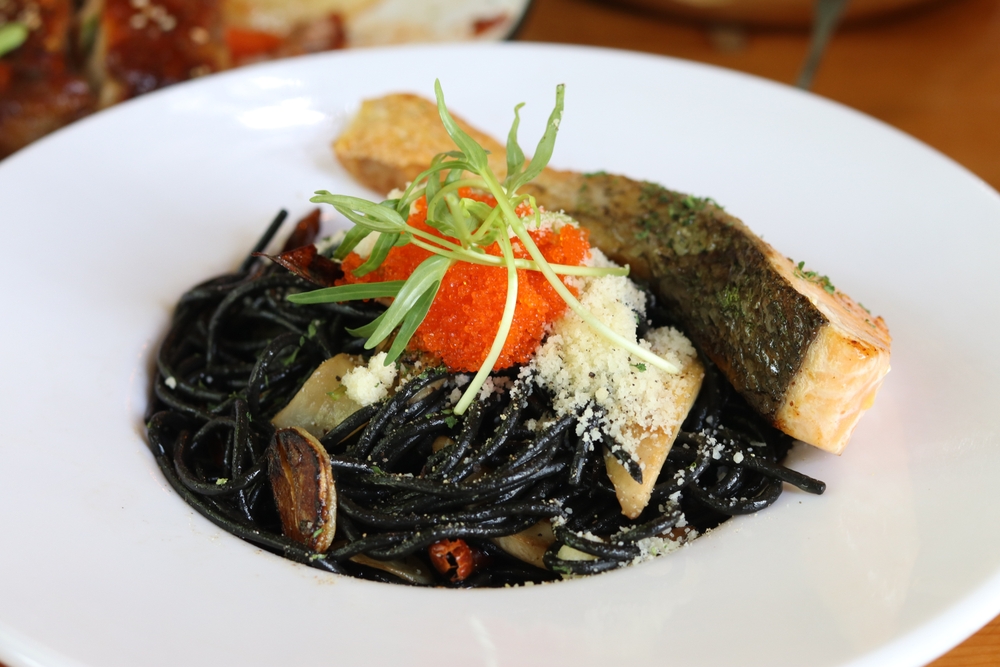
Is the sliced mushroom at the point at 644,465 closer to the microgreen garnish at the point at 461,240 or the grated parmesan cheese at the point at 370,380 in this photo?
the microgreen garnish at the point at 461,240

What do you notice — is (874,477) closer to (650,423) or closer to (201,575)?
(650,423)

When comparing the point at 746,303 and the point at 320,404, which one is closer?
the point at 746,303

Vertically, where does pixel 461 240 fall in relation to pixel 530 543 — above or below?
above

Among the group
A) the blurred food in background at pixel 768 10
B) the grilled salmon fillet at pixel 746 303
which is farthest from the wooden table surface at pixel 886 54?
the grilled salmon fillet at pixel 746 303

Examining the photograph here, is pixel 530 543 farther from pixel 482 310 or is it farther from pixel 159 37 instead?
pixel 159 37

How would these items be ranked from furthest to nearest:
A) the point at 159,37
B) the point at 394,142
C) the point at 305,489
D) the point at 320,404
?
the point at 159,37 → the point at 394,142 → the point at 320,404 → the point at 305,489

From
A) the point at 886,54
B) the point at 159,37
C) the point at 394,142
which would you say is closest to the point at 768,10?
the point at 886,54

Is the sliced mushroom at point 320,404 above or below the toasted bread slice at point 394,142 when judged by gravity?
below

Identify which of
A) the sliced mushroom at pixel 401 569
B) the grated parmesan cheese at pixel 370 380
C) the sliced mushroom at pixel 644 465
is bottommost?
the sliced mushroom at pixel 401 569
